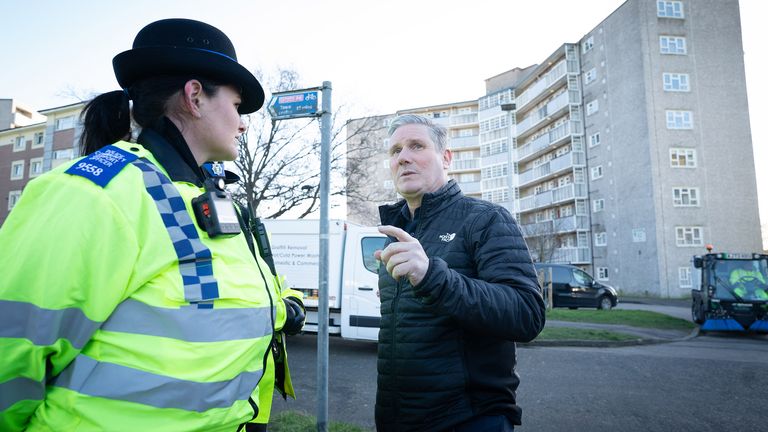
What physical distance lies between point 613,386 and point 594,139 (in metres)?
36.0

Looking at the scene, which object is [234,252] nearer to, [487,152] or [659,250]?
[659,250]

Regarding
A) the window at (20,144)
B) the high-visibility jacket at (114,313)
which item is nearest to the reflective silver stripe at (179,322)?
the high-visibility jacket at (114,313)

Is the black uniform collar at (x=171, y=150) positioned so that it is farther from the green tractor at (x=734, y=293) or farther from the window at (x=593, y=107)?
the window at (x=593, y=107)

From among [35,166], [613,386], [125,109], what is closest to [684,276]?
[613,386]

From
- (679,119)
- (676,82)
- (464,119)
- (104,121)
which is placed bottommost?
(104,121)

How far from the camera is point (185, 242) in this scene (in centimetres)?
132

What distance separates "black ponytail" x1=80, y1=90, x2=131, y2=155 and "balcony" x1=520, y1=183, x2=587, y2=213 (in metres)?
41.5

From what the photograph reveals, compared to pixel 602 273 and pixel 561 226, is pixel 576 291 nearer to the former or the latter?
pixel 602 273

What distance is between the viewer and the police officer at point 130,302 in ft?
3.62

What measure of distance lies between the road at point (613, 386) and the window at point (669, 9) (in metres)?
31.3

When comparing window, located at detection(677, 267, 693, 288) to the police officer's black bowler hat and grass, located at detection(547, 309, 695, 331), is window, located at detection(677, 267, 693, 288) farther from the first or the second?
the police officer's black bowler hat

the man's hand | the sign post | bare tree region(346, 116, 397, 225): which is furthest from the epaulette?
bare tree region(346, 116, 397, 225)

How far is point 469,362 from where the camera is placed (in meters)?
1.89

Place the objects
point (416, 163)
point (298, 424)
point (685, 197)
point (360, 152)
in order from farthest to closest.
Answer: point (685, 197), point (360, 152), point (298, 424), point (416, 163)
